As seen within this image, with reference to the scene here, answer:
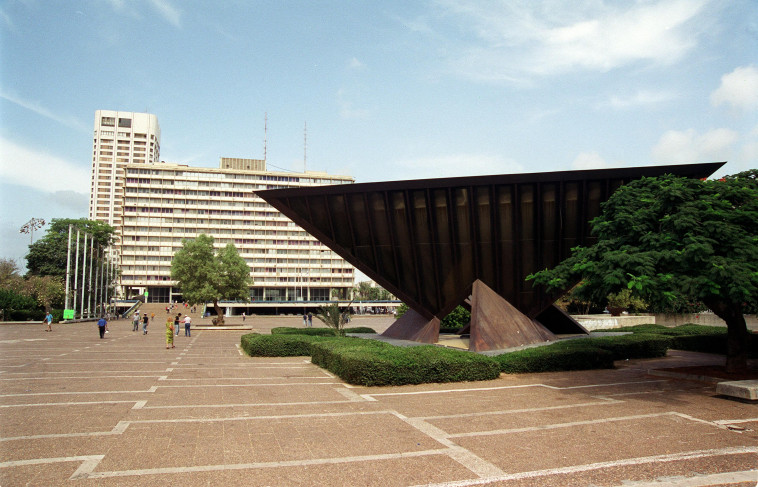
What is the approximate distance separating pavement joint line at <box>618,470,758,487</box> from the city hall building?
325 feet

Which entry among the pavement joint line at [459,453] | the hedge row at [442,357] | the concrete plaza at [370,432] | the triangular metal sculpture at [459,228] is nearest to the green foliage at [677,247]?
the concrete plaza at [370,432]

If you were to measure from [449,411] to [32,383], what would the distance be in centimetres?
1235

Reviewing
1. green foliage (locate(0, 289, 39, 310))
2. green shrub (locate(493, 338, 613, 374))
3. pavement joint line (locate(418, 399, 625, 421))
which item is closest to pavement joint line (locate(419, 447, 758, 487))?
pavement joint line (locate(418, 399, 625, 421))

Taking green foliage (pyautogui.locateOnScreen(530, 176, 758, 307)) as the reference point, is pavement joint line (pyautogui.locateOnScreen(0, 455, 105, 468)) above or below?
below

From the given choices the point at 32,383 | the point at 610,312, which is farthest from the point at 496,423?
the point at 610,312

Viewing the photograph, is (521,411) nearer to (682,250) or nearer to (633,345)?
(682,250)

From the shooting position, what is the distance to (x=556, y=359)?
16766mm

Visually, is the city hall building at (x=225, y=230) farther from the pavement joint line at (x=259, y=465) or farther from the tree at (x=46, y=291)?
the pavement joint line at (x=259, y=465)

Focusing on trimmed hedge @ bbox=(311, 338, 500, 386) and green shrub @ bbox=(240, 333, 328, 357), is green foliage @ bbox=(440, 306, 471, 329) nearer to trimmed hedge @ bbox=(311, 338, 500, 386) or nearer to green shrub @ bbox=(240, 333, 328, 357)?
green shrub @ bbox=(240, 333, 328, 357)

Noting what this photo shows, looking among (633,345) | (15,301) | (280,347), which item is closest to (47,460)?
(280,347)

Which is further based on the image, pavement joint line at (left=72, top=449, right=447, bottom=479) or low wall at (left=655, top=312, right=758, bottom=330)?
low wall at (left=655, top=312, right=758, bottom=330)

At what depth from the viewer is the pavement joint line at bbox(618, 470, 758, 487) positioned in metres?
6.33

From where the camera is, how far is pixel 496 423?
9.67m

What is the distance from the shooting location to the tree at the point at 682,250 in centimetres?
1164
